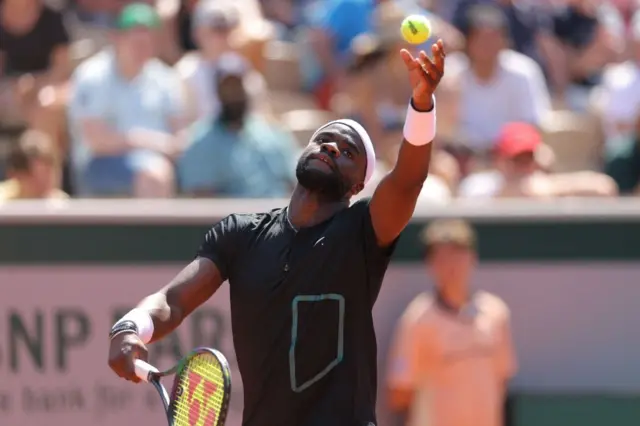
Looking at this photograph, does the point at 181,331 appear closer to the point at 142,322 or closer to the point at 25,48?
the point at 25,48

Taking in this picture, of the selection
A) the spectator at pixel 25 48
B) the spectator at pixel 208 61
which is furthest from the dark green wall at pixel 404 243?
the spectator at pixel 25 48

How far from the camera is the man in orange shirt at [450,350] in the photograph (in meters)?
7.28

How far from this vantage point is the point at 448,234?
23.8 ft

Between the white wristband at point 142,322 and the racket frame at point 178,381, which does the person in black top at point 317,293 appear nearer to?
the white wristband at point 142,322

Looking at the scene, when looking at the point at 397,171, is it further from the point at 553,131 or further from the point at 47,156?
the point at 553,131

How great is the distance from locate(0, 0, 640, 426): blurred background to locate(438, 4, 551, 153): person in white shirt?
0.05ft

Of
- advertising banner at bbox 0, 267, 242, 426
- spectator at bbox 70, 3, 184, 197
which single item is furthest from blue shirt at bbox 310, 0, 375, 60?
advertising banner at bbox 0, 267, 242, 426

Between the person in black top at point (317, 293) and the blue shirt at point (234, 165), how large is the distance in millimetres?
4027

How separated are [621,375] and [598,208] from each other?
98 centimetres

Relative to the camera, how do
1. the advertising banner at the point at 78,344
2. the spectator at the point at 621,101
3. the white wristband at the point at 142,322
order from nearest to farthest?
the white wristband at the point at 142,322 < the advertising banner at the point at 78,344 < the spectator at the point at 621,101

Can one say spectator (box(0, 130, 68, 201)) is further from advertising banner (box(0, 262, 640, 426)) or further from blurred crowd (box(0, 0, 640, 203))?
advertising banner (box(0, 262, 640, 426))

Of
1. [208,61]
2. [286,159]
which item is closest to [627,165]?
[286,159]

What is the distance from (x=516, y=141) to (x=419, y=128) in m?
4.20

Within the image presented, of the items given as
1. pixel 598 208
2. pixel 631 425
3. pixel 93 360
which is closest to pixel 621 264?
pixel 598 208
